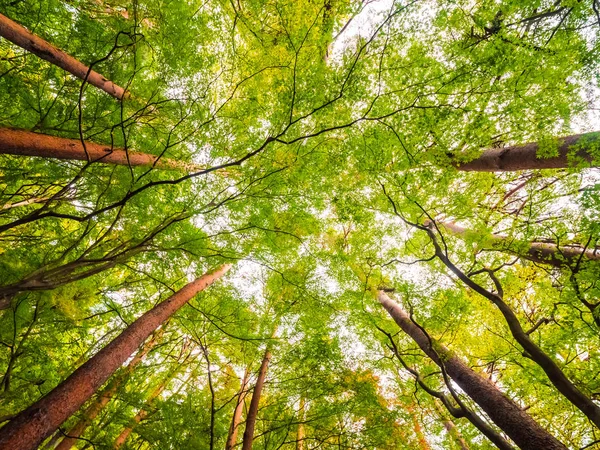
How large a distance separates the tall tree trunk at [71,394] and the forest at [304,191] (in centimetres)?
3

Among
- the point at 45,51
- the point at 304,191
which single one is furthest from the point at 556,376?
the point at 45,51

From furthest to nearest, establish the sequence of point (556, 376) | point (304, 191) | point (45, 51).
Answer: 1. point (304, 191)
2. point (45, 51)
3. point (556, 376)

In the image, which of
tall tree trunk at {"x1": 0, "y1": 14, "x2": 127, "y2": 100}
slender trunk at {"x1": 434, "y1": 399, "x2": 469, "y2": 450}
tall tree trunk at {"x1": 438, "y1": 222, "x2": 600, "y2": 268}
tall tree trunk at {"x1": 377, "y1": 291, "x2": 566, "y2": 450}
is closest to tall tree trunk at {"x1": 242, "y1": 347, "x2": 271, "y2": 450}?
tall tree trunk at {"x1": 377, "y1": 291, "x2": 566, "y2": 450}

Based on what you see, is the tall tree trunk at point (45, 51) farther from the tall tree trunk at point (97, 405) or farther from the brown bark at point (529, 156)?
the brown bark at point (529, 156)

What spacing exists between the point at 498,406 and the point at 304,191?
4.84 metres

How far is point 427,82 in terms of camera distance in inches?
169

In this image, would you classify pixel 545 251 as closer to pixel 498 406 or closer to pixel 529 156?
pixel 529 156

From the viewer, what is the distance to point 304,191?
569cm

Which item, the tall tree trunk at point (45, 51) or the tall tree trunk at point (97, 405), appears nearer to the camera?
the tall tree trunk at point (45, 51)

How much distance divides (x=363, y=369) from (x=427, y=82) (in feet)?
19.4

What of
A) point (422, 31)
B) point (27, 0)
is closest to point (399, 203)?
point (422, 31)

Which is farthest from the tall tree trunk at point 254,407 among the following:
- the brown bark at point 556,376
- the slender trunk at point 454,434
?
the brown bark at point 556,376

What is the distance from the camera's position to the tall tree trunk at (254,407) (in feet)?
15.2

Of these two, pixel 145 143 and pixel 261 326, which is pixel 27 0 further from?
pixel 261 326
